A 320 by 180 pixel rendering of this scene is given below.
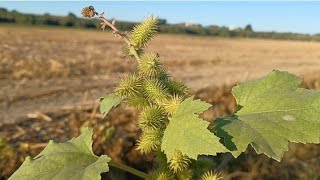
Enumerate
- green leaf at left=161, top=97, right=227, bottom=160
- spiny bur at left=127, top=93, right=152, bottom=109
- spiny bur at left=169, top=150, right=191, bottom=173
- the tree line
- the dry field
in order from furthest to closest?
the tree line → the dry field → spiny bur at left=127, top=93, right=152, bottom=109 → spiny bur at left=169, top=150, right=191, bottom=173 → green leaf at left=161, top=97, right=227, bottom=160

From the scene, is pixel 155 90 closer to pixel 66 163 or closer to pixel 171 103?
pixel 171 103

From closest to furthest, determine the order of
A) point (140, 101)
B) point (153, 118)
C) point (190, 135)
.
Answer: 1. point (190, 135)
2. point (153, 118)
3. point (140, 101)

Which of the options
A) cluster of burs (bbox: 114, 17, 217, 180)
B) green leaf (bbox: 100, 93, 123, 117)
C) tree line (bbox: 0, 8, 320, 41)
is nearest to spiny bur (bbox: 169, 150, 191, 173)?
cluster of burs (bbox: 114, 17, 217, 180)

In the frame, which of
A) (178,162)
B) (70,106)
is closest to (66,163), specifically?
(178,162)

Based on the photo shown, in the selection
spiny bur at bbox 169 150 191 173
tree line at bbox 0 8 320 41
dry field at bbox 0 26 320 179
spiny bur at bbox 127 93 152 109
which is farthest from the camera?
tree line at bbox 0 8 320 41

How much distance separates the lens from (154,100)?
149cm

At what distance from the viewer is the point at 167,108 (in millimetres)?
1416

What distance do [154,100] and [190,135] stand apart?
9.1 inches

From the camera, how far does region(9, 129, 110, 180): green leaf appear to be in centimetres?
135

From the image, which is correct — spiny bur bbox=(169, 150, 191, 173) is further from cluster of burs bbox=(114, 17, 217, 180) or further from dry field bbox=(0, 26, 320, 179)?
dry field bbox=(0, 26, 320, 179)

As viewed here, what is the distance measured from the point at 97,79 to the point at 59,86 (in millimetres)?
2048

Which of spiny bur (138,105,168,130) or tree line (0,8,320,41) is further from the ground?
spiny bur (138,105,168,130)

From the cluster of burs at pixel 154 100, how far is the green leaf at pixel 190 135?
0.07m

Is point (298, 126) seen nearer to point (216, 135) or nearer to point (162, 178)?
point (216, 135)
